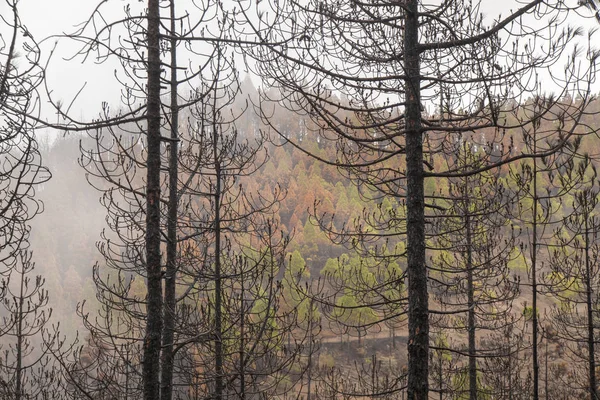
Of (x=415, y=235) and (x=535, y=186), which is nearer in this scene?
(x=415, y=235)

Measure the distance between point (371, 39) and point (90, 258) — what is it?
219 ft

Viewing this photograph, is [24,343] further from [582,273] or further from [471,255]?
[582,273]

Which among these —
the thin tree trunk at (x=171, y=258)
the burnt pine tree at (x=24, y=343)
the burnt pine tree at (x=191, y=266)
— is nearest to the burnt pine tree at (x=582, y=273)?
the burnt pine tree at (x=191, y=266)

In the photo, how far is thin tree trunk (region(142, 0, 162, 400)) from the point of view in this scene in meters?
3.80

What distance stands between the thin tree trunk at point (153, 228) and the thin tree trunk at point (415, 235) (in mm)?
2459

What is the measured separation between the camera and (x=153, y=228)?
395 cm

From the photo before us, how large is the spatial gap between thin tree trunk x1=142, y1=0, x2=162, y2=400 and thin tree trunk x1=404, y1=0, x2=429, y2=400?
2459mm

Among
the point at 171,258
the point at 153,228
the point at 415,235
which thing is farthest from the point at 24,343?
the point at 415,235

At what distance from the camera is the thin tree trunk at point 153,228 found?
3.80 meters

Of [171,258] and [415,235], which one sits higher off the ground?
[415,235]

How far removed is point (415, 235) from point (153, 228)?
8.57 feet

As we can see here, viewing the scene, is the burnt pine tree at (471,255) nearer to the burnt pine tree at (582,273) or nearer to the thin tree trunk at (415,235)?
the thin tree trunk at (415,235)

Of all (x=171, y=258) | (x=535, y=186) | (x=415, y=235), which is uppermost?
(x=535, y=186)

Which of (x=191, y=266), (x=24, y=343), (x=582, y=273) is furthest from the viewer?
(x=24, y=343)
